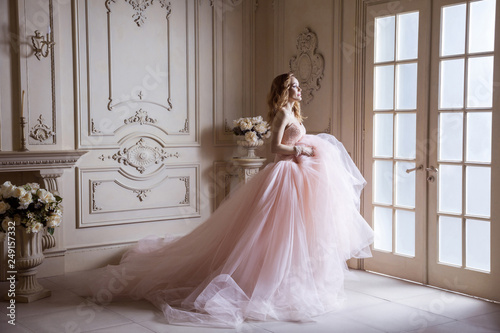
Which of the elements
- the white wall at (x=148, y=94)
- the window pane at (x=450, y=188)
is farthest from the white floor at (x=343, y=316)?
the white wall at (x=148, y=94)

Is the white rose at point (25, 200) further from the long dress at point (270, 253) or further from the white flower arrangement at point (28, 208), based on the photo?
the long dress at point (270, 253)

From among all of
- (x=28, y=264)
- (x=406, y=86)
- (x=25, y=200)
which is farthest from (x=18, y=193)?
(x=406, y=86)

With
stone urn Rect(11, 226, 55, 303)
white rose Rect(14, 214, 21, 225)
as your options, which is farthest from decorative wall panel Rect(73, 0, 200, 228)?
white rose Rect(14, 214, 21, 225)

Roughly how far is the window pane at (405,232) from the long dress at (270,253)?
64cm

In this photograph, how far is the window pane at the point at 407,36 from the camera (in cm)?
487

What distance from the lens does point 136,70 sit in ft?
18.3

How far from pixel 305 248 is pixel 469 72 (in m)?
1.94

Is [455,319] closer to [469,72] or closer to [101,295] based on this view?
[469,72]

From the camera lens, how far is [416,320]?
393cm

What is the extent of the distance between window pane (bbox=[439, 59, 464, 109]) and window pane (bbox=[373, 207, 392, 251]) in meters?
1.12

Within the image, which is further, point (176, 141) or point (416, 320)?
point (176, 141)

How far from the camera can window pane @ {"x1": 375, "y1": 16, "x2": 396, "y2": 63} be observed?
507 centimetres

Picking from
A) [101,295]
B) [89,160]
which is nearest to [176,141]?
[89,160]

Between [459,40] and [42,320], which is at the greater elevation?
[459,40]
